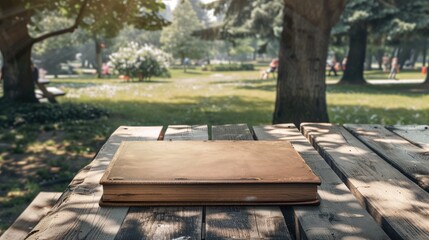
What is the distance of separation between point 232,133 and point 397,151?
1176 mm

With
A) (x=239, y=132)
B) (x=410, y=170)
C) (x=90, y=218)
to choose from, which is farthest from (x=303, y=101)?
(x=90, y=218)

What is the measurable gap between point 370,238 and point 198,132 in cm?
189

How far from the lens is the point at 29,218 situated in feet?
10.7

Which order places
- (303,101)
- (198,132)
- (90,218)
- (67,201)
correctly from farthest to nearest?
(303,101), (198,132), (67,201), (90,218)

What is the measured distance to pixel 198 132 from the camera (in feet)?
10.6

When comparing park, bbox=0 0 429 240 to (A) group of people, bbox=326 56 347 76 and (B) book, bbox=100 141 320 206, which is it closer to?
(B) book, bbox=100 141 320 206

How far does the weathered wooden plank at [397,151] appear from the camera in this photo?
2.25 meters

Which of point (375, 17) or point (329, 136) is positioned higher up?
point (375, 17)

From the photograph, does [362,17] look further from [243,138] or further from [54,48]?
[54,48]

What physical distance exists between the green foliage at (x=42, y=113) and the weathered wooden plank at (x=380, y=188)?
905 cm

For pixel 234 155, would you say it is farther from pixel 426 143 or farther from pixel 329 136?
pixel 426 143

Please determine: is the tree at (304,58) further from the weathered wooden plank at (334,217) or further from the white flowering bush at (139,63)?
the white flowering bush at (139,63)

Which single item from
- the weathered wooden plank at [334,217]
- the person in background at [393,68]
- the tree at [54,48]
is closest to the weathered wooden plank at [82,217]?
the weathered wooden plank at [334,217]

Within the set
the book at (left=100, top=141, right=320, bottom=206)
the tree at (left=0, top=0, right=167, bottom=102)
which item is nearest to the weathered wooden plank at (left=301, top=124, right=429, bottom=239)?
the book at (left=100, top=141, right=320, bottom=206)
